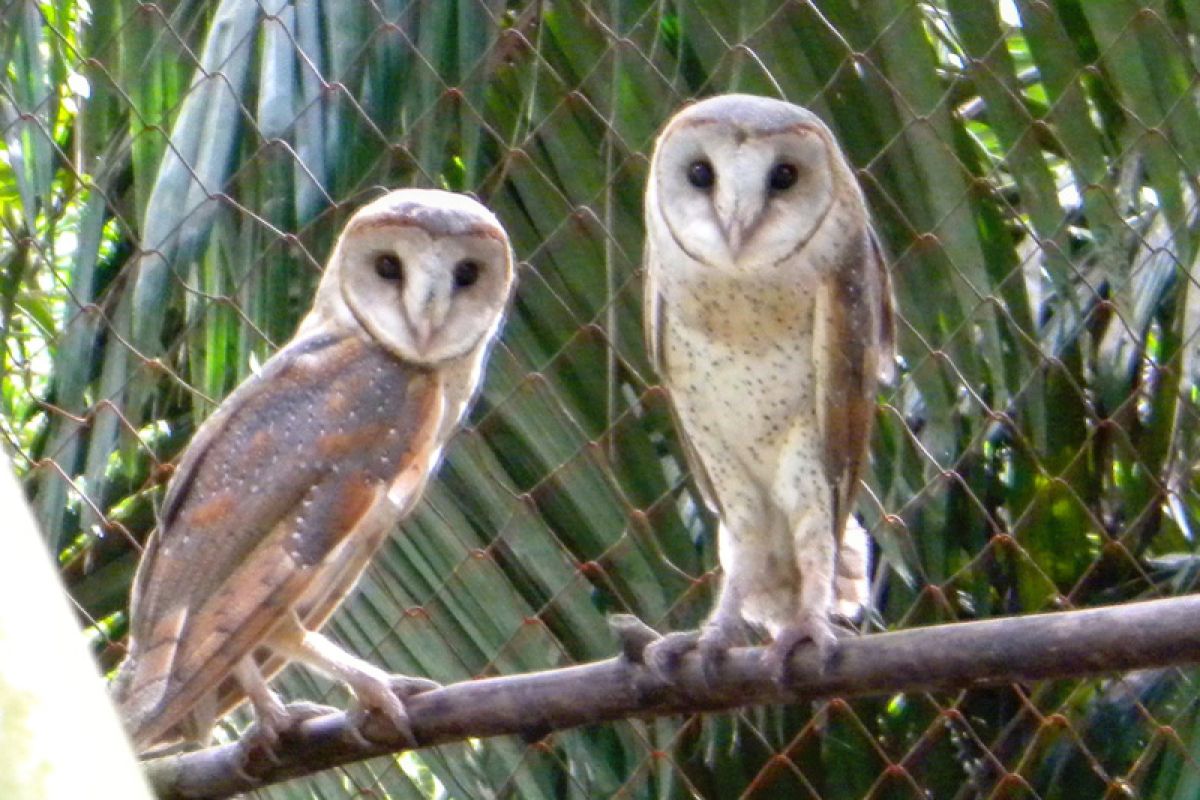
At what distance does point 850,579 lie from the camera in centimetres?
146

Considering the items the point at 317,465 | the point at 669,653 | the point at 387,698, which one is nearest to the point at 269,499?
the point at 317,465

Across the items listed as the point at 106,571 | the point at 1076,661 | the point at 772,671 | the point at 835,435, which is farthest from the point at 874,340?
the point at 106,571

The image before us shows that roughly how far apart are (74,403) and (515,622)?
1.60 feet

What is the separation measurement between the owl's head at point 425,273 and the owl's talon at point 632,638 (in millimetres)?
508

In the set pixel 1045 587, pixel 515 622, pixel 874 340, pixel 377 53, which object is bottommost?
pixel 1045 587

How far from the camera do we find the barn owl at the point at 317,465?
1.41 m

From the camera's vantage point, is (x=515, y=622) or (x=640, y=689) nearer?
(x=640, y=689)

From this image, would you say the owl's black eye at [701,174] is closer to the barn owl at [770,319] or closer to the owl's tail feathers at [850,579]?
the barn owl at [770,319]

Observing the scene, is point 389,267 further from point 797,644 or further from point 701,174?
point 797,644

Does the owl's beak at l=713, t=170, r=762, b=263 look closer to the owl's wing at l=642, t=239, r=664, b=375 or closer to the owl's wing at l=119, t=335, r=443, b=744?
the owl's wing at l=642, t=239, r=664, b=375

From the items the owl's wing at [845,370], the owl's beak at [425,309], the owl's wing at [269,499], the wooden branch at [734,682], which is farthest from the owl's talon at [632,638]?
the owl's beak at [425,309]

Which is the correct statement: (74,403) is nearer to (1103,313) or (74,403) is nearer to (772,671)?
(772,671)

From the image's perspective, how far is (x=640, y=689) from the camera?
1.13 m

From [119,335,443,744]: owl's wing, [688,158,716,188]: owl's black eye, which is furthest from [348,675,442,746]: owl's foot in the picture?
[688,158,716,188]: owl's black eye
